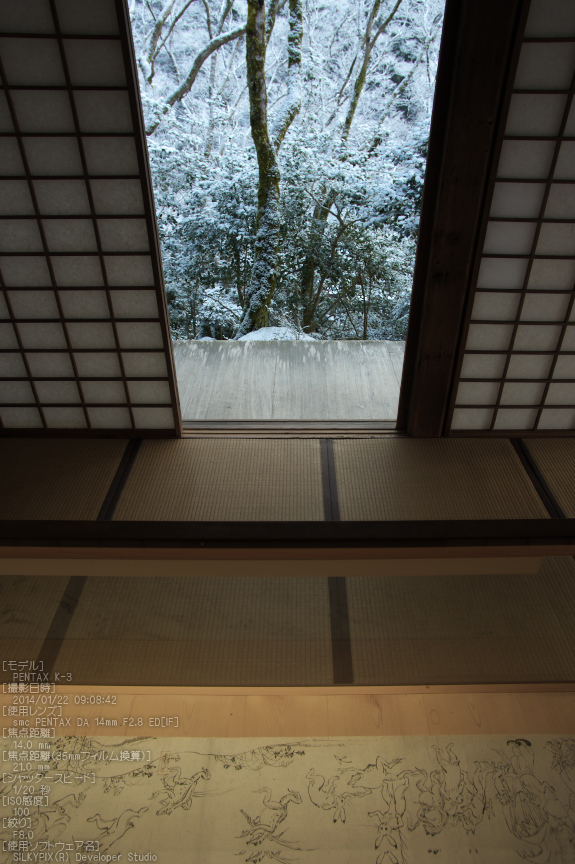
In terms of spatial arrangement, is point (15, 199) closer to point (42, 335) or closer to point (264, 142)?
point (42, 335)

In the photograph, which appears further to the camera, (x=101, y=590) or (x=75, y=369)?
(x=75, y=369)

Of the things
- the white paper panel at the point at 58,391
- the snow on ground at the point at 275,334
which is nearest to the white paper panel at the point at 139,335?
the white paper panel at the point at 58,391

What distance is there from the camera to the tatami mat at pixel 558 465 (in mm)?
2951

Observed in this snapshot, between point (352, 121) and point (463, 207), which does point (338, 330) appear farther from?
point (463, 207)

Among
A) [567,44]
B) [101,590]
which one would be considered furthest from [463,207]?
[101,590]

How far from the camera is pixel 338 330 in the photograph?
7.66 m

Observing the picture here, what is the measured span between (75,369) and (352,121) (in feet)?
18.5

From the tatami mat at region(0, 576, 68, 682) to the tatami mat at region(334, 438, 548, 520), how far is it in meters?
1.69

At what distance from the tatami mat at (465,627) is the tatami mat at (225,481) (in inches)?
51.6

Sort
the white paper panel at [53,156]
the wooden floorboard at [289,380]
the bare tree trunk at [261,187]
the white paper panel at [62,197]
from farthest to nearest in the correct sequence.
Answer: the bare tree trunk at [261,187] < the wooden floorboard at [289,380] < the white paper panel at [62,197] < the white paper panel at [53,156]

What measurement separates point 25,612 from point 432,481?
2.24 metres

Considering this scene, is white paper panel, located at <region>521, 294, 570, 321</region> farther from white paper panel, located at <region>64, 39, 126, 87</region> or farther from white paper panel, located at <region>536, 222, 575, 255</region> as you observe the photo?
white paper panel, located at <region>64, 39, 126, 87</region>

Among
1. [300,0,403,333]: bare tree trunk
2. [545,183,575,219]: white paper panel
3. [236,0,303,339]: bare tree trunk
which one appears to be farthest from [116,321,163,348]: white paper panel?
[300,0,403,333]: bare tree trunk

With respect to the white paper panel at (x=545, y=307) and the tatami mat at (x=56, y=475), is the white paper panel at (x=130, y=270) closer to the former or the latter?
the tatami mat at (x=56, y=475)
